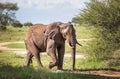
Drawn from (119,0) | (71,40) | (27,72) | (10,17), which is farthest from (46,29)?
(10,17)

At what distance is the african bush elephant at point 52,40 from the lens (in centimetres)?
1538

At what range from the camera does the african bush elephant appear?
1538cm

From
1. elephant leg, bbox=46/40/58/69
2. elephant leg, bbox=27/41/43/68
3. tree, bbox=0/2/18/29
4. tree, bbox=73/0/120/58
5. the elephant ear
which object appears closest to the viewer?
elephant leg, bbox=46/40/58/69

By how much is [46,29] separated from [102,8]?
6.70 m

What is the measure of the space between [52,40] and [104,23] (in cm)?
682

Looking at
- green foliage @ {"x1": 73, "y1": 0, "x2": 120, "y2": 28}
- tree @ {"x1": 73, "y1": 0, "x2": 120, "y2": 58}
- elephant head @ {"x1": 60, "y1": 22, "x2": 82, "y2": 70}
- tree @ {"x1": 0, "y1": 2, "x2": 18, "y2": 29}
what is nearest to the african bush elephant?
elephant head @ {"x1": 60, "y1": 22, "x2": 82, "y2": 70}

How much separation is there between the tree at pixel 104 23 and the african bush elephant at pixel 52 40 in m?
5.73

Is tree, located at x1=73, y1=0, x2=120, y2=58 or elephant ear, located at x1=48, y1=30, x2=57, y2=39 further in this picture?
tree, located at x1=73, y1=0, x2=120, y2=58

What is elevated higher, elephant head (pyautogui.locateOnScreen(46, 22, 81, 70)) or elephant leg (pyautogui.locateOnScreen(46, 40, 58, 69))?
elephant head (pyautogui.locateOnScreen(46, 22, 81, 70))

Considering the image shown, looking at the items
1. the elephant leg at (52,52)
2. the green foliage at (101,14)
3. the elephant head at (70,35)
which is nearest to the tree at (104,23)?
the green foliage at (101,14)

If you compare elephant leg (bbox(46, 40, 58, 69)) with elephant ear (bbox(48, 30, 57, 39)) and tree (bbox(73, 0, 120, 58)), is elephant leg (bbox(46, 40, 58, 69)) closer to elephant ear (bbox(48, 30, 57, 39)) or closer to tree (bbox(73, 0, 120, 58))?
elephant ear (bbox(48, 30, 57, 39))

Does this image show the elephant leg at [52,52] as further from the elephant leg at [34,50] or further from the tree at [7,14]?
the tree at [7,14]

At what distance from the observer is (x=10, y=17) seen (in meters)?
55.3

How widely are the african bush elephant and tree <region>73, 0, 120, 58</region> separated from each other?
573 centimetres
